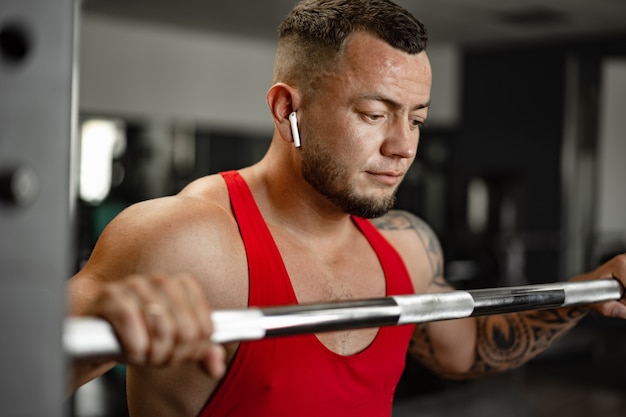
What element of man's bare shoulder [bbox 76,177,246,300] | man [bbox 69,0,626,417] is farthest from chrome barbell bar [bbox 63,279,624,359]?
man's bare shoulder [bbox 76,177,246,300]

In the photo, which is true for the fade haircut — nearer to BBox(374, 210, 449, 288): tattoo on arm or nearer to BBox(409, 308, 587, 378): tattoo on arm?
BBox(374, 210, 449, 288): tattoo on arm

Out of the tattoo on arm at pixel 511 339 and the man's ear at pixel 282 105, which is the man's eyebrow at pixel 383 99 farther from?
the tattoo on arm at pixel 511 339

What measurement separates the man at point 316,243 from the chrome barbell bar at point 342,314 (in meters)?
0.31

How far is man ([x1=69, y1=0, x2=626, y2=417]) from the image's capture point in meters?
1.22

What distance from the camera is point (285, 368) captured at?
1.25 meters

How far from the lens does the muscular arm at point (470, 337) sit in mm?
1636

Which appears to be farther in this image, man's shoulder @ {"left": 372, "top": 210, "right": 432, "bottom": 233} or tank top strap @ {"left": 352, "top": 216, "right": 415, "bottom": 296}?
man's shoulder @ {"left": 372, "top": 210, "right": 432, "bottom": 233}

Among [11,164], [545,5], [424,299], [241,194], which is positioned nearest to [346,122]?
[241,194]

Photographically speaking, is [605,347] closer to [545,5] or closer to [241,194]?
[545,5]

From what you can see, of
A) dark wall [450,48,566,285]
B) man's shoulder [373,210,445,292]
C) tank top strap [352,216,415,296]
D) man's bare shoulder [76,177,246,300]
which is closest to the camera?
man's bare shoulder [76,177,246,300]

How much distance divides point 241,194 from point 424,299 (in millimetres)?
607

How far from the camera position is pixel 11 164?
0.43 meters

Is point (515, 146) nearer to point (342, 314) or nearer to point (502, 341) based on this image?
point (502, 341)

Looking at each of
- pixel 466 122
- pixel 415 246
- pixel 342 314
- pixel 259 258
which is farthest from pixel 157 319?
pixel 466 122
